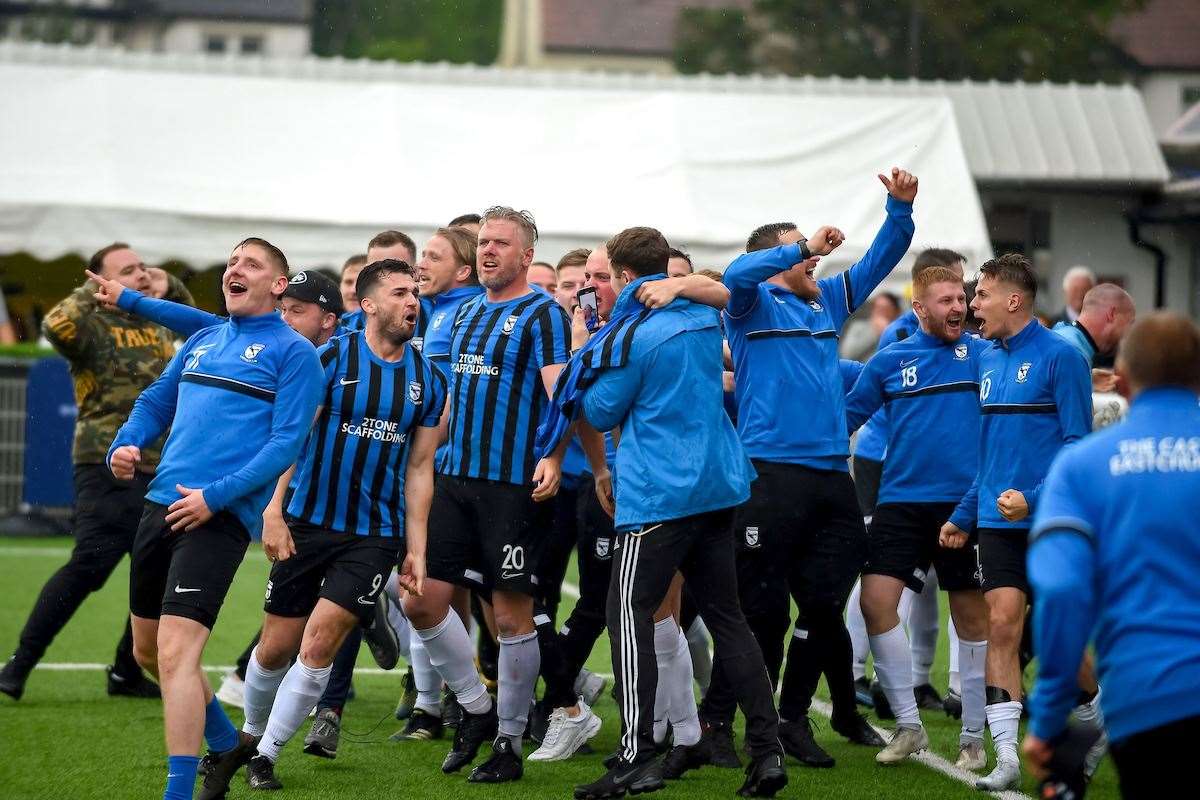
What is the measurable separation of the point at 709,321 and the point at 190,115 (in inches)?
480

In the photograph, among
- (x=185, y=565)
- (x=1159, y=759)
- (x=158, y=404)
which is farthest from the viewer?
(x=158, y=404)

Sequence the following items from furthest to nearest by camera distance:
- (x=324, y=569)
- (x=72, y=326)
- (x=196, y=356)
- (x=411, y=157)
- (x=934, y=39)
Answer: (x=934, y=39), (x=411, y=157), (x=72, y=326), (x=324, y=569), (x=196, y=356)

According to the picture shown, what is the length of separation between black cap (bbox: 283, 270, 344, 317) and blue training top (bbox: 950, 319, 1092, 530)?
9.18ft

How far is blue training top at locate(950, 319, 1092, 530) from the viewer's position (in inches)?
246

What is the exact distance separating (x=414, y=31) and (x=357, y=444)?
59.2 meters

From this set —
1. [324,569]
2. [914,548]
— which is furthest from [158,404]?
[914,548]

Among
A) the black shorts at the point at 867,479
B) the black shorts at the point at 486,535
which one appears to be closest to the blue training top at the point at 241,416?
the black shorts at the point at 486,535

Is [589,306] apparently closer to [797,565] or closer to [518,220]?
[518,220]

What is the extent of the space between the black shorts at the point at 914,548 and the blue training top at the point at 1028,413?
0.67 meters

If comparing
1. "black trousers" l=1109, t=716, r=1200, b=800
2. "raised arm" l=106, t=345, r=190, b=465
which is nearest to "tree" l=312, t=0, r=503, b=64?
"raised arm" l=106, t=345, r=190, b=465

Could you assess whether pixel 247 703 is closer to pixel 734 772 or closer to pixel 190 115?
pixel 734 772

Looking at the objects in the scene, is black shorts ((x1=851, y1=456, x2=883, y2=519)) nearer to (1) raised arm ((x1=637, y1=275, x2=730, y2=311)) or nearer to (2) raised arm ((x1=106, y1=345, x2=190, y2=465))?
(1) raised arm ((x1=637, y1=275, x2=730, y2=311))

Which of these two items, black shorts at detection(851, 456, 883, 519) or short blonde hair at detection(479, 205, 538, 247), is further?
black shorts at detection(851, 456, 883, 519)

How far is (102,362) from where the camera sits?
845 centimetres
